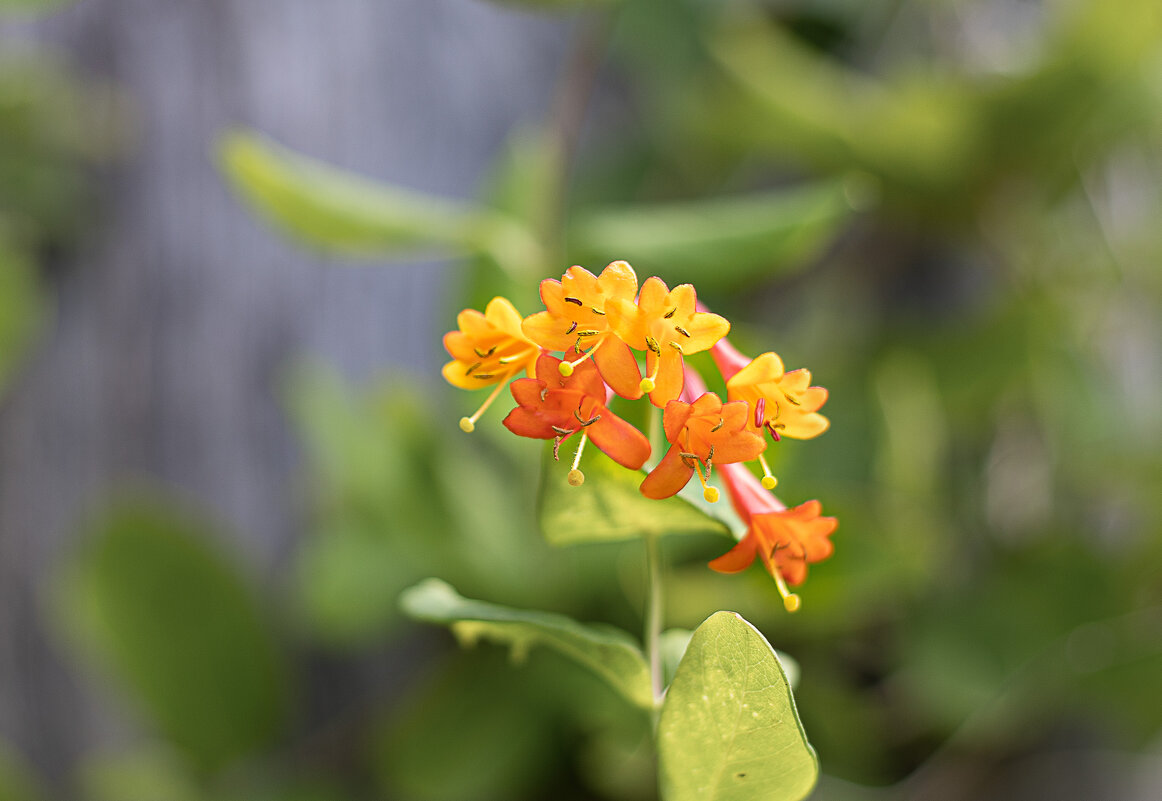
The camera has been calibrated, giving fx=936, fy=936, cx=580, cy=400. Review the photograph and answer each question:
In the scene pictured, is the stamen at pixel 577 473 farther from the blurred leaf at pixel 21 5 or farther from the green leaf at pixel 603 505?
the blurred leaf at pixel 21 5

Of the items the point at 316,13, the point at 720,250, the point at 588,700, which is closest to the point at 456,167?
the point at 316,13

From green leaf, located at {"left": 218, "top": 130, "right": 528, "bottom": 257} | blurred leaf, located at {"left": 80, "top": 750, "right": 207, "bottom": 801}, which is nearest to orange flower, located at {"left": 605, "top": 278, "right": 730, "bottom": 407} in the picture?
green leaf, located at {"left": 218, "top": 130, "right": 528, "bottom": 257}

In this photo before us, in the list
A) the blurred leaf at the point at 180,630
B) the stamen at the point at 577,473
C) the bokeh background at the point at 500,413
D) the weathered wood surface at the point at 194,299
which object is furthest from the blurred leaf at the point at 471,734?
the stamen at the point at 577,473

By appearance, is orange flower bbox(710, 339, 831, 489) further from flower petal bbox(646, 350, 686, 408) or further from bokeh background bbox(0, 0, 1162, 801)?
bokeh background bbox(0, 0, 1162, 801)

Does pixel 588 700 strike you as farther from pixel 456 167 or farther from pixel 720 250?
pixel 456 167

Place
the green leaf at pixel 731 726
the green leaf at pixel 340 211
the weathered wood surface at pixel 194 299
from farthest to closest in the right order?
the weathered wood surface at pixel 194 299, the green leaf at pixel 340 211, the green leaf at pixel 731 726

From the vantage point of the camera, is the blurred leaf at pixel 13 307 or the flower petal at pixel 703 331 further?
the blurred leaf at pixel 13 307
